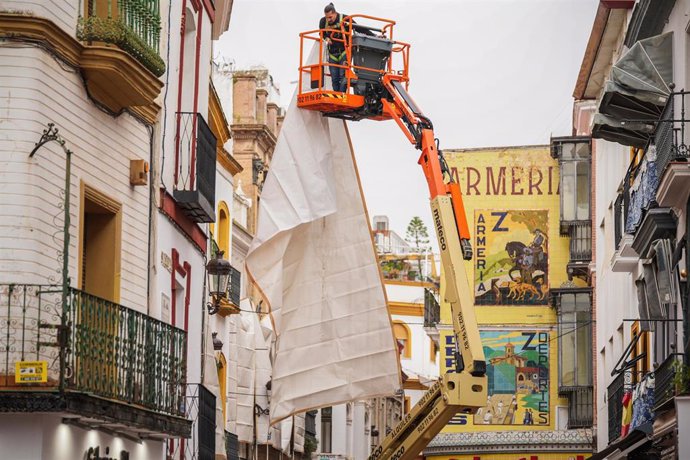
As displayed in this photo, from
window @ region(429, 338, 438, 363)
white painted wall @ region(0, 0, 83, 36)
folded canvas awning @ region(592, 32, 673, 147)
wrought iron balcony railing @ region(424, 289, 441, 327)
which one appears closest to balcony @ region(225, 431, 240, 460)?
folded canvas awning @ region(592, 32, 673, 147)

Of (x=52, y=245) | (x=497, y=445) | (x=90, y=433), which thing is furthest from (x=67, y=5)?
(x=497, y=445)

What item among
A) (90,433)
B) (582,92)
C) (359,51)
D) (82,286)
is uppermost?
(582,92)

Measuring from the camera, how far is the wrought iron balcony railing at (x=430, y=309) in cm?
6089

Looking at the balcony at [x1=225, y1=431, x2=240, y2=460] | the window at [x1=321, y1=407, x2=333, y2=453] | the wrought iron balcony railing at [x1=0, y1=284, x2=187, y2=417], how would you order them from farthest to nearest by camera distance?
1. the window at [x1=321, y1=407, x2=333, y2=453]
2. the balcony at [x1=225, y1=431, x2=240, y2=460]
3. the wrought iron balcony railing at [x1=0, y1=284, x2=187, y2=417]

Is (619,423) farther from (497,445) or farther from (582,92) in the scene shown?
(497,445)

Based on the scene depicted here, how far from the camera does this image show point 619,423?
29609 millimetres

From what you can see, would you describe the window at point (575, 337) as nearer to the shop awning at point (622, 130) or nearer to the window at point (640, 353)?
the window at point (640, 353)

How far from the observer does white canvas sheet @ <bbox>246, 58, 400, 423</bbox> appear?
23.7 metres

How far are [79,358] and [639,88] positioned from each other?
10.8 metres

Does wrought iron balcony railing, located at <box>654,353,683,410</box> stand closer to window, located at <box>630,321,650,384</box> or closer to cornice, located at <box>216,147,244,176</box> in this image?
window, located at <box>630,321,650,384</box>

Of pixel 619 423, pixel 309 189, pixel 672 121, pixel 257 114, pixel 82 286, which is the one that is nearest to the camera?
pixel 82 286

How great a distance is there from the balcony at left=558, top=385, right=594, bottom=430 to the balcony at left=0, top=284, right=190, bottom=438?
29819 mm

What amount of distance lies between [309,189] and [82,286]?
745 centimetres

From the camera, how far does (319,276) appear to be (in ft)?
79.2
